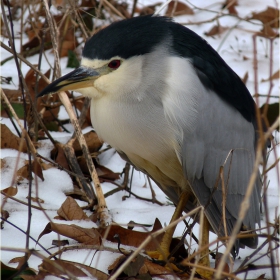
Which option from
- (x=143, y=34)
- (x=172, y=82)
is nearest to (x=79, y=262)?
(x=172, y=82)

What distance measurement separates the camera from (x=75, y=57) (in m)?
4.64

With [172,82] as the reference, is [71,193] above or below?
below

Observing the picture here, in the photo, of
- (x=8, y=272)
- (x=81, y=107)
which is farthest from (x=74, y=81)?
(x=81, y=107)

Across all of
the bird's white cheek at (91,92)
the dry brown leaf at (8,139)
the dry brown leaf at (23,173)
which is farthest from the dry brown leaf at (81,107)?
the bird's white cheek at (91,92)

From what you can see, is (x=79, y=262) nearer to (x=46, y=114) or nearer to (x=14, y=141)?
(x=14, y=141)

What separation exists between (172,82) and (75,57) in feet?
6.73

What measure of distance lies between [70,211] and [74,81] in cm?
74

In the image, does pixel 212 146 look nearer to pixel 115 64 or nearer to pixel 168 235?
pixel 168 235

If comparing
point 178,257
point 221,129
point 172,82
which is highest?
point 172,82

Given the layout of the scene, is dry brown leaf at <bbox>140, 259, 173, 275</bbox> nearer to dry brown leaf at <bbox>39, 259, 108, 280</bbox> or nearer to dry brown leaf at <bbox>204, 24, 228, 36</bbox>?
dry brown leaf at <bbox>39, 259, 108, 280</bbox>

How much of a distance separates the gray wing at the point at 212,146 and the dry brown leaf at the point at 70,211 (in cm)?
63

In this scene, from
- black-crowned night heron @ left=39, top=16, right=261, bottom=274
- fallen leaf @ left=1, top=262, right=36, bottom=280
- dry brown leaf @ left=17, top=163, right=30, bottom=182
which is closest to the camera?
fallen leaf @ left=1, top=262, right=36, bottom=280

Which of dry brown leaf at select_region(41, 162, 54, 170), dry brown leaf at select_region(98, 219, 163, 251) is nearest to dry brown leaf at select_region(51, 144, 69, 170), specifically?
dry brown leaf at select_region(41, 162, 54, 170)

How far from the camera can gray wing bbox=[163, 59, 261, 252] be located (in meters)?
2.79
